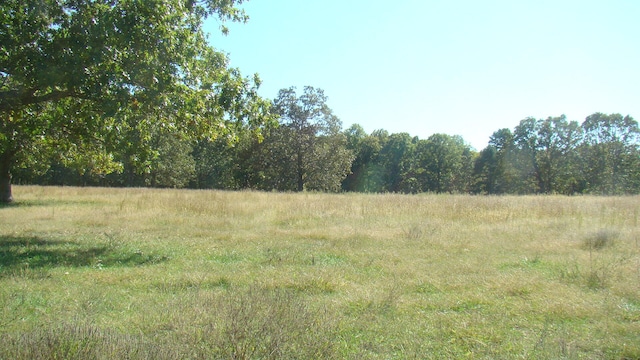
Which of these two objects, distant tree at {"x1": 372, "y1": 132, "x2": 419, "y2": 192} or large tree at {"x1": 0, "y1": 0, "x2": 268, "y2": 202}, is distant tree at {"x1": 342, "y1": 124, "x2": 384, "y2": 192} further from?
large tree at {"x1": 0, "y1": 0, "x2": 268, "y2": 202}

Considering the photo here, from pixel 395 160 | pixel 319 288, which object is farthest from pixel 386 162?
pixel 319 288

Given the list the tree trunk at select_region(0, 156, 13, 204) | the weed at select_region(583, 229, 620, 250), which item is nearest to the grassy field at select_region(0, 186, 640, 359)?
the weed at select_region(583, 229, 620, 250)

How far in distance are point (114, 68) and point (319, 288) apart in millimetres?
6541

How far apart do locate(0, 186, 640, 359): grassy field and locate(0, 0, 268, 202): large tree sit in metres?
3.13

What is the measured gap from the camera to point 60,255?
912 centimetres

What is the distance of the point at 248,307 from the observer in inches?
161

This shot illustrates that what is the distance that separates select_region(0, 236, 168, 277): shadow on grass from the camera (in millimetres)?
8150

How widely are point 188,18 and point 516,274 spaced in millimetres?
9662

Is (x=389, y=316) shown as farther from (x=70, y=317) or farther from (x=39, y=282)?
(x=39, y=282)

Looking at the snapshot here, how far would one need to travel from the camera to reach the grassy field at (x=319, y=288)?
3822 mm

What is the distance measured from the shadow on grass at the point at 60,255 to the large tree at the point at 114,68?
8.21ft

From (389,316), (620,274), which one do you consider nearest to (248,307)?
(389,316)

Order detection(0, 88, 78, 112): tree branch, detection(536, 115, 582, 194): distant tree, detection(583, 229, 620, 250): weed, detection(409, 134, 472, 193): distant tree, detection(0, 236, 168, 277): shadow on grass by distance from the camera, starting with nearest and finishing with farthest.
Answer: detection(0, 236, 168, 277): shadow on grass < detection(0, 88, 78, 112): tree branch < detection(583, 229, 620, 250): weed < detection(536, 115, 582, 194): distant tree < detection(409, 134, 472, 193): distant tree

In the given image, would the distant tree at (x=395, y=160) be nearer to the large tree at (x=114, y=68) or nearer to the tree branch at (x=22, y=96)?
the large tree at (x=114, y=68)
